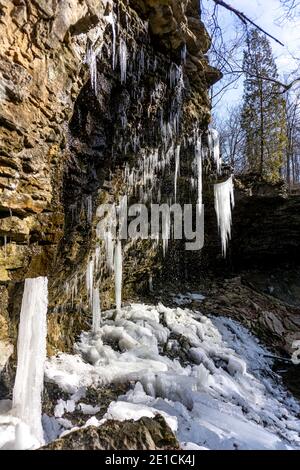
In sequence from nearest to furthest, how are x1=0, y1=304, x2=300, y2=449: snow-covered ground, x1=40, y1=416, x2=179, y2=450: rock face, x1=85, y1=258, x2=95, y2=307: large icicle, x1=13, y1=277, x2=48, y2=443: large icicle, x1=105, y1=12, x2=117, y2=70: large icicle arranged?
x1=40, y1=416, x2=179, y2=450: rock face, x1=13, y1=277, x2=48, y2=443: large icicle, x1=0, y1=304, x2=300, y2=449: snow-covered ground, x1=105, y1=12, x2=117, y2=70: large icicle, x1=85, y1=258, x2=95, y2=307: large icicle

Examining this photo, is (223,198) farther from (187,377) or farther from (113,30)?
(113,30)

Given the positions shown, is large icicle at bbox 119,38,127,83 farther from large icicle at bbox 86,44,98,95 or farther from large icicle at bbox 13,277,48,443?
large icicle at bbox 13,277,48,443

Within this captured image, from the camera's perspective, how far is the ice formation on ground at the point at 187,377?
3.63 m

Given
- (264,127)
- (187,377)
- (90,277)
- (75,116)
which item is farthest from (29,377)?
(264,127)

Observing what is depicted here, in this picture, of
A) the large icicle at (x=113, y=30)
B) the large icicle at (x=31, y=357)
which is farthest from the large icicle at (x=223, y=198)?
the large icicle at (x=31, y=357)

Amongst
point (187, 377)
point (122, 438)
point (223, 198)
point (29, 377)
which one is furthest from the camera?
point (223, 198)

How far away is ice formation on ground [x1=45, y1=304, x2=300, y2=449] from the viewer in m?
3.63

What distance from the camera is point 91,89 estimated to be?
400 centimetres

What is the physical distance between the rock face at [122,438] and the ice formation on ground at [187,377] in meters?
1.44

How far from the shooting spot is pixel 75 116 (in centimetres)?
396

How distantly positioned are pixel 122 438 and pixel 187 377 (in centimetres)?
300

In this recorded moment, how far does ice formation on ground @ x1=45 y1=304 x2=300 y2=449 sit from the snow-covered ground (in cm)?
1

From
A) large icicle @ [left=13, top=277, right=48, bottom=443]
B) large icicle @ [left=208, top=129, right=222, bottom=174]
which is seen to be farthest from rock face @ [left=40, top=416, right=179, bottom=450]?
large icicle @ [left=208, top=129, right=222, bottom=174]

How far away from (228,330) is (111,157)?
14.9 ft
